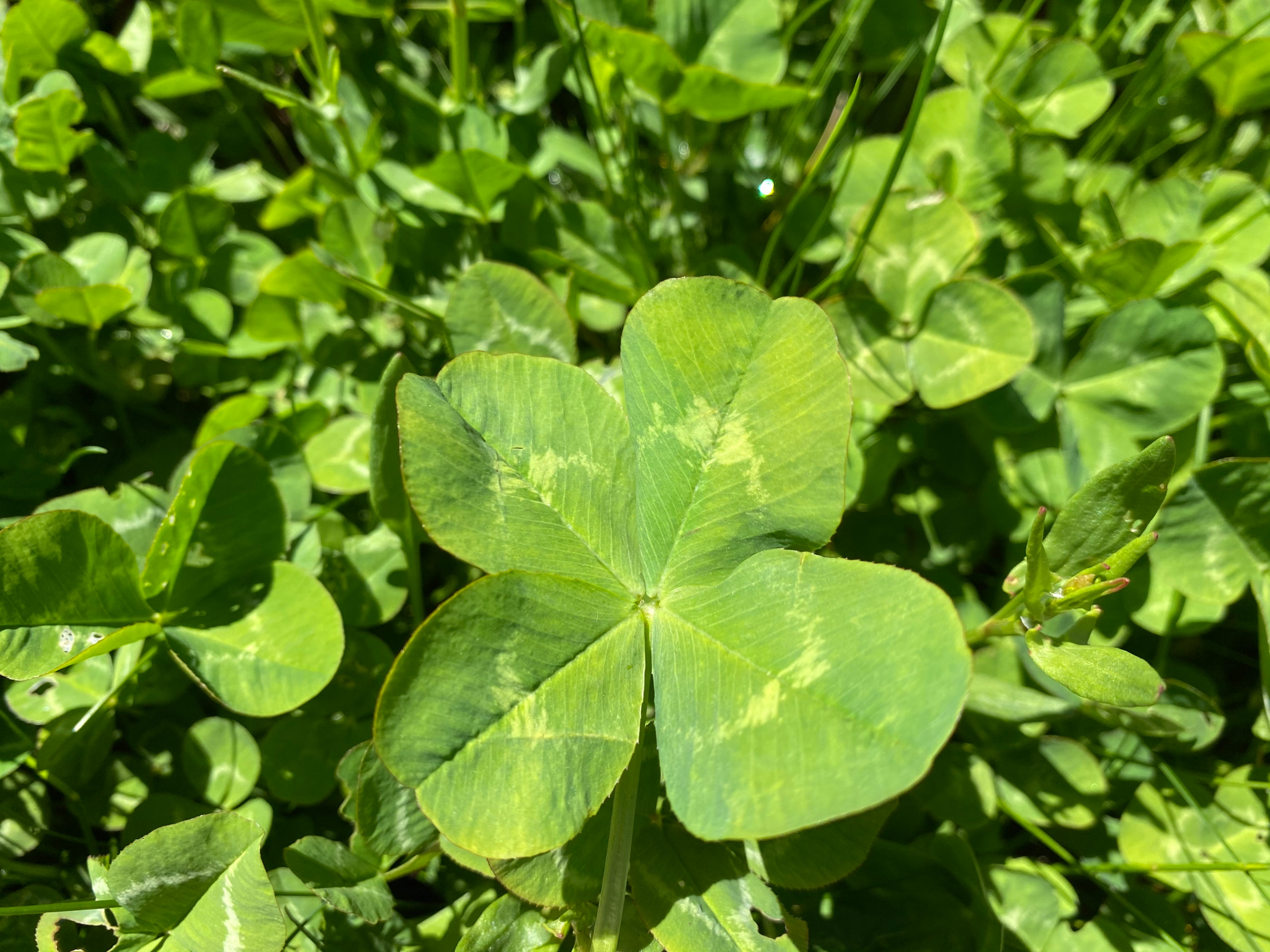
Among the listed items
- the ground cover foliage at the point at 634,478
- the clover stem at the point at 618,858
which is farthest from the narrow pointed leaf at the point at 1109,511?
the clover stem at the point at 618,858

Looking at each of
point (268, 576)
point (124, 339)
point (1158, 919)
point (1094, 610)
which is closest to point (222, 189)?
point (124, 339)

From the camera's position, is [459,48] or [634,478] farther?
[459,48]

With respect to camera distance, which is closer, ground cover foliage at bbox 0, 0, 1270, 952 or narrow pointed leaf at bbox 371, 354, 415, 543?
ground cover foliage at bbox 0, 0, 1270, 952

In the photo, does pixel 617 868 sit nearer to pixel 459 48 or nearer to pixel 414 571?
pixel 414 571

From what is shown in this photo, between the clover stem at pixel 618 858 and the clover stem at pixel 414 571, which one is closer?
the clover stem at pixel 618 858

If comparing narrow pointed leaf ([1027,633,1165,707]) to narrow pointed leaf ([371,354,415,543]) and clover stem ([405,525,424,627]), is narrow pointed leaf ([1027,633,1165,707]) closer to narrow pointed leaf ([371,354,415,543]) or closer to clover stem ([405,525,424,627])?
narrow pointed leaf ([371,354,415,543])

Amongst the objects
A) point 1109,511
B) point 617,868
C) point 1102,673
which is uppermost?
point 1109,511

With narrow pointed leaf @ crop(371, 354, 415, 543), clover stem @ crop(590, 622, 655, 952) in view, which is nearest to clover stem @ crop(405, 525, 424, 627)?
narrow pointed leaf @ crop(371, 354, 415, 543)

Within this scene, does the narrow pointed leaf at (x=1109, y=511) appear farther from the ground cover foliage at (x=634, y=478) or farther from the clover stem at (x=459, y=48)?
the clover stem at (x=459, y=48)

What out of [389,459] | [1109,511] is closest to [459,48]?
[389,459]

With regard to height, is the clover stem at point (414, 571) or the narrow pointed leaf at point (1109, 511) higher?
the narrow pointed leaf at point (1109, 511)
